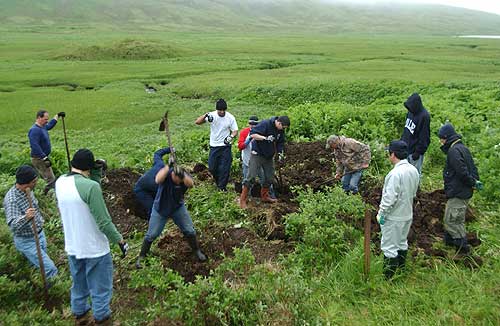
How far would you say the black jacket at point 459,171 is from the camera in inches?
261

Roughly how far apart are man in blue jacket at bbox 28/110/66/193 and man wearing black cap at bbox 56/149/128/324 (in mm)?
5554

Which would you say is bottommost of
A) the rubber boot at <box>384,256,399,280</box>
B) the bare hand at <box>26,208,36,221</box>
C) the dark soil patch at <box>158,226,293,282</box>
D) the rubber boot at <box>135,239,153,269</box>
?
the dark soil patch at <box>158,226,293,282</box>

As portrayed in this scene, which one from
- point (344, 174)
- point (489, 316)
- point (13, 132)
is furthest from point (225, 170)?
point (13, 132)

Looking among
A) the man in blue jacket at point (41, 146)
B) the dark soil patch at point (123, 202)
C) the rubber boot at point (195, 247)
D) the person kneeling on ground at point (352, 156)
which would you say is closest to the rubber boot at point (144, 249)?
the rubber boot at point (195, 247)

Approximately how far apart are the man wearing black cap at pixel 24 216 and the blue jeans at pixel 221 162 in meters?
4.25

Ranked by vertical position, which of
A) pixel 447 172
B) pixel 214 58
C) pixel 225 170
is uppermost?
pixel 447 172

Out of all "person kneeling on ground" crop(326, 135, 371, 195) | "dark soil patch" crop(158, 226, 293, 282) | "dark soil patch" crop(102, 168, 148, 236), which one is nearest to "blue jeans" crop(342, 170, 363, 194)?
"person kneeling on ground" crop(326, 135, 371, 195)

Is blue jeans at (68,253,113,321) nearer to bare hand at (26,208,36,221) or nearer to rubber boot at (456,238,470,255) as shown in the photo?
bare hand at (26,208,36,221)

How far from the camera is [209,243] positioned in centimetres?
778

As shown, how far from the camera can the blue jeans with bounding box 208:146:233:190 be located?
9.89 metres

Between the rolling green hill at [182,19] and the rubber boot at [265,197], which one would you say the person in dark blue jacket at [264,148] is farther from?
the rolling green hill at [182,19]

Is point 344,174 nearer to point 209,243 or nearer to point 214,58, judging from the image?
point 209,243

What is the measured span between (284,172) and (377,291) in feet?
18.6

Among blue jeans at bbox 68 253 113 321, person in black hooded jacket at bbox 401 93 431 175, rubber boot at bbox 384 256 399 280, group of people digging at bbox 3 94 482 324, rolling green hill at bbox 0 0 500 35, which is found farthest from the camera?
rolling green hill at bbox 0 0 500 35
